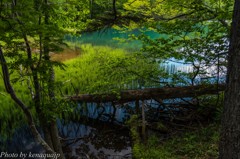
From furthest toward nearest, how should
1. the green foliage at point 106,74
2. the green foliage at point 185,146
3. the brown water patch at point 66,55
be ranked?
the brown water patch at point 66,55 < the green foliage at point 106,74 < the green foliage at point 185,146

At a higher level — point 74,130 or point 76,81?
point 76,81

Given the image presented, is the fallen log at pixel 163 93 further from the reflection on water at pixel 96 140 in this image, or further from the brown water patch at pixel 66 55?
the brown water patch at pixel 66 55

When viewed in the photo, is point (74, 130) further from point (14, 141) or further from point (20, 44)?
point (20, 44)

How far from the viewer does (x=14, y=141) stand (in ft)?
21.9

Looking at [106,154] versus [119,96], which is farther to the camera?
[119,96]

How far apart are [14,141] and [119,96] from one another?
11.2ft

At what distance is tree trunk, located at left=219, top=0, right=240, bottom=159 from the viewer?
251 cm

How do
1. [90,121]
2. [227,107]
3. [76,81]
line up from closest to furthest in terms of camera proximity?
[227,107] < [90,121] < [76,81]

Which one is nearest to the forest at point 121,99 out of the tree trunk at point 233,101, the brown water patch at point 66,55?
the tree trunk at point 233,101

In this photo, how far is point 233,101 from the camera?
2.60m

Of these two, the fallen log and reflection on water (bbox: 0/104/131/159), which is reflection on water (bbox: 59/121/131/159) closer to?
reflection on water (bbox: 0/104/131/159)

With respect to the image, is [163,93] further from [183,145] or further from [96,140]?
[96,140]

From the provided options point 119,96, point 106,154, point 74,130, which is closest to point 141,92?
point 119,96

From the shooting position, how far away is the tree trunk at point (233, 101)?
98.9 inches
